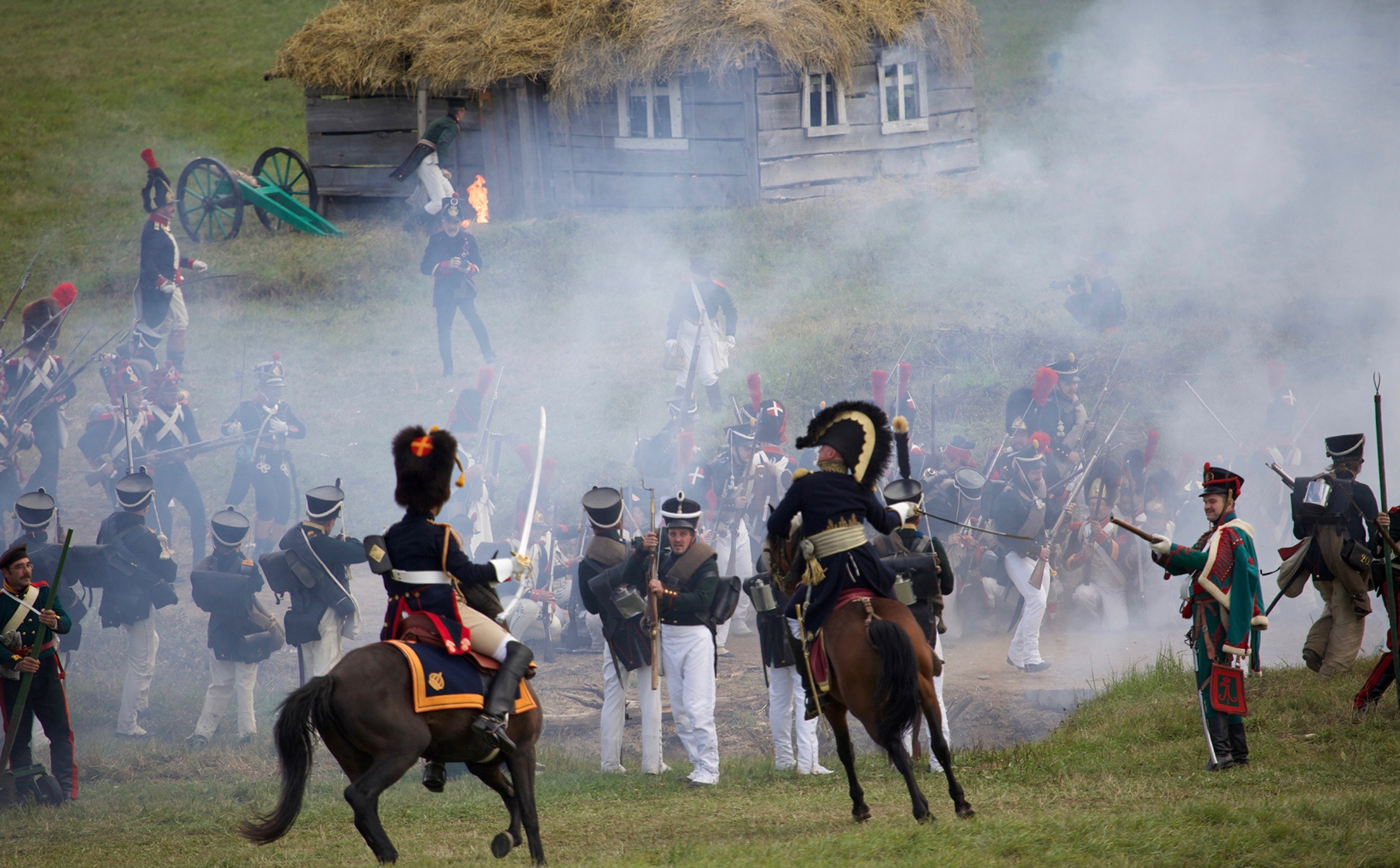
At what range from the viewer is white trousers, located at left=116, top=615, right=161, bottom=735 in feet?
31.7

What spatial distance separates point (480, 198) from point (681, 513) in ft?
50.0

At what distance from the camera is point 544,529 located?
1211 cm

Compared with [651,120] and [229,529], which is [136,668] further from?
[651,120]

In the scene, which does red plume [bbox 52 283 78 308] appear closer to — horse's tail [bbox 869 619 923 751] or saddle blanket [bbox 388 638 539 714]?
saddle blanket [bbox 388 638 539 714]

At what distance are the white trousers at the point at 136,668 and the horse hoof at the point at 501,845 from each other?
17.0 feet

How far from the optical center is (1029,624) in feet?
36.2

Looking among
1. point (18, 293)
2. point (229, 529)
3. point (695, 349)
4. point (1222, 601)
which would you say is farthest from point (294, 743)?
point (695, 349)

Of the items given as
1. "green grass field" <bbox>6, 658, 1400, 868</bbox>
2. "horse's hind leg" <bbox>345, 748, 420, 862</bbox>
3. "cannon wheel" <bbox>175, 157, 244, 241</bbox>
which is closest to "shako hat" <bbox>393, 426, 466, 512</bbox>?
"horse's hind leg" <bbox>345, 748, 420, 862</bbox>

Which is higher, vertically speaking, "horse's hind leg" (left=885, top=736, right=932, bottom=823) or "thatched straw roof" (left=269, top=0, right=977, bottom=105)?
"thatched straw roof" (left=269, top=0, right=977, bottom=105)

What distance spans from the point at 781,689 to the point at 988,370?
9.80 meters

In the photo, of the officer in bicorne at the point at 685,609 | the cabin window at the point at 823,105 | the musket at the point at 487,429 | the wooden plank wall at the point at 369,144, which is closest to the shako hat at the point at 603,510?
the officer in bicorne at the point at 685,609

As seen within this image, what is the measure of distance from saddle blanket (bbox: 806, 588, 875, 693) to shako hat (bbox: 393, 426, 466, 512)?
7.02 ft

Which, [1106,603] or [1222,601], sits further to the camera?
[1106,603]

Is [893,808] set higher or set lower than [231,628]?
lower
